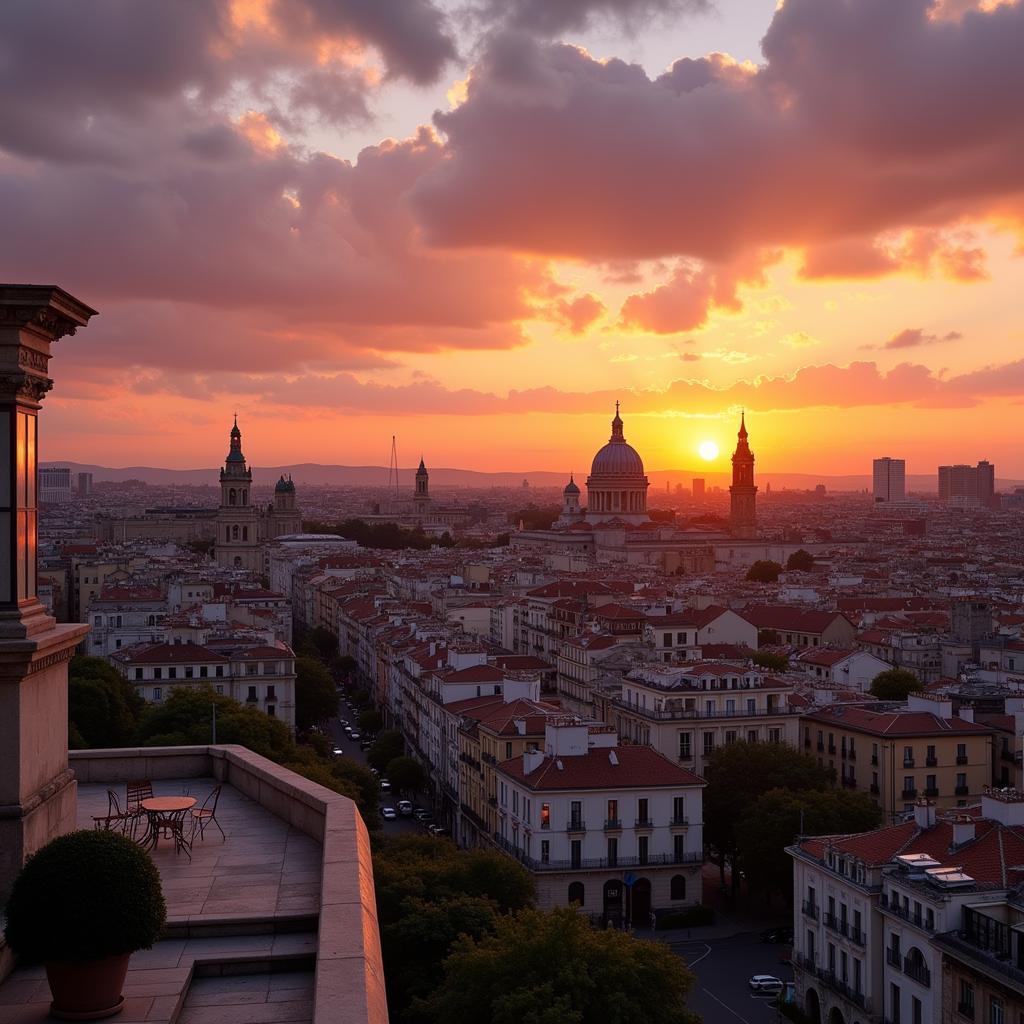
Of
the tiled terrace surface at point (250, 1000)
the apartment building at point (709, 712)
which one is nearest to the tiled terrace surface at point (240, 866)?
the tiled terrace surface at point (250, 1000)

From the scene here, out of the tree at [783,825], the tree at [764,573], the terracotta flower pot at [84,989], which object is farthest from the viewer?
the tree at [764,573]

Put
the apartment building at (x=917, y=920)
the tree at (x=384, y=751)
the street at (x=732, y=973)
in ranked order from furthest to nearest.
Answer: the tree at (x=384, y=751)
the street at (x=732, y=973)
the apartment building at (x=917, y=920)

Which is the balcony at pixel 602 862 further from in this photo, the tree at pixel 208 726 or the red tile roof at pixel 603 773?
the tree at pixel 208 726

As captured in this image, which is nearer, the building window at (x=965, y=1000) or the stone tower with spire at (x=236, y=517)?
the building window at (x=965, y=1000)

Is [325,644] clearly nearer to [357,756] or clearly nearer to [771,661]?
[357,756]

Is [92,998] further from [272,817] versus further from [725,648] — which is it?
[725,648]

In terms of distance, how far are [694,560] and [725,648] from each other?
391 feet

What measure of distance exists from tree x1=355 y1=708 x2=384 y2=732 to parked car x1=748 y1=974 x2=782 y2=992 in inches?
1596

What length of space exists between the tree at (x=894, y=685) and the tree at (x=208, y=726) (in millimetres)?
31012

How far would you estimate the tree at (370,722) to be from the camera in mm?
74062

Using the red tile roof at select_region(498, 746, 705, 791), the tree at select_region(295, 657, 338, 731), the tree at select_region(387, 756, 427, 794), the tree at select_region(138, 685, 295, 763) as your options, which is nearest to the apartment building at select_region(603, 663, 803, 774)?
the red tile roof at select_region(498, 746, 705, 791)

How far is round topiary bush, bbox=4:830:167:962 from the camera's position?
8.30 meters

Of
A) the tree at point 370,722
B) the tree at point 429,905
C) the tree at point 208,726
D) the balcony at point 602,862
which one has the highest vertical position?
the tree at point 208,726

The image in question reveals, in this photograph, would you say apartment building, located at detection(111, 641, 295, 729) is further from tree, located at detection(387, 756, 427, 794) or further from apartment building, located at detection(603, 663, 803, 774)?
apartment building, located at detection(603, 663, 803, 774)
